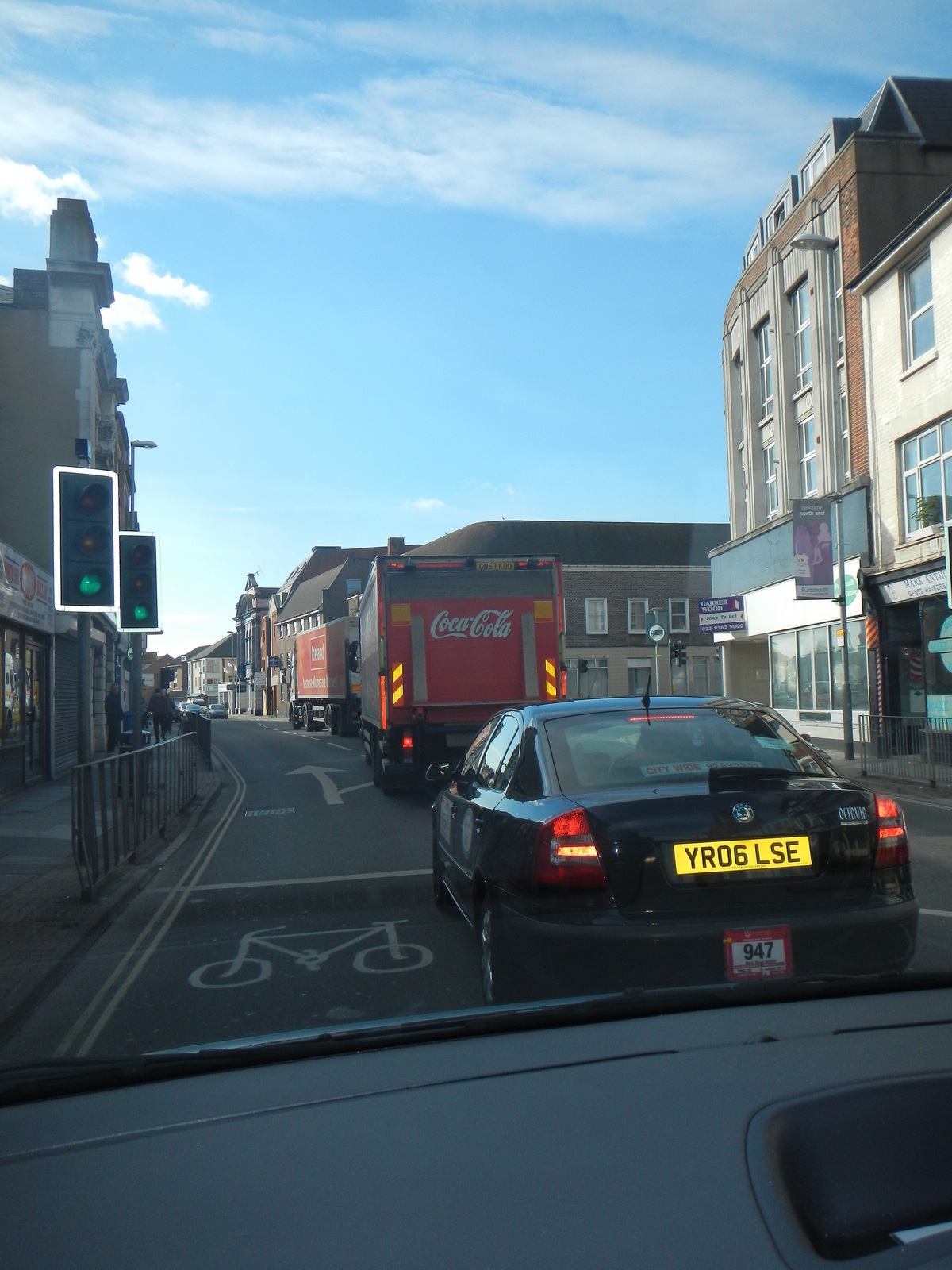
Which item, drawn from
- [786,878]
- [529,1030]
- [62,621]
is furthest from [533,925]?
[62,621]

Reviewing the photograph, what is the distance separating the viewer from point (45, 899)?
27.5ft

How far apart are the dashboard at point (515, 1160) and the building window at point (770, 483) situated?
3047 centimetres

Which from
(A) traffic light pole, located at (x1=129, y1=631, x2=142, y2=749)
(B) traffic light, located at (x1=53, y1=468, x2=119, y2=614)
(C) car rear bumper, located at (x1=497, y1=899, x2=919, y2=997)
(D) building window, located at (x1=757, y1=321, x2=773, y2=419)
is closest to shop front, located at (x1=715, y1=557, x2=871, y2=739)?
(D) building window, located at (x1=757, y1=321, x2=773, y2=419)

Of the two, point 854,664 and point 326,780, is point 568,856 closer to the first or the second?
point 326,780

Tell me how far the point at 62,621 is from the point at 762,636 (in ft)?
66.4

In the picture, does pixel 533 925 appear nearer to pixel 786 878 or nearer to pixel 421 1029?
pixel 786 878

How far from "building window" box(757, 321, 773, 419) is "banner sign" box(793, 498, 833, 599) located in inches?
310

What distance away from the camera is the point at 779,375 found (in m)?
30.1

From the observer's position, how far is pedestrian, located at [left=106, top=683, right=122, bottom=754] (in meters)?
29.9

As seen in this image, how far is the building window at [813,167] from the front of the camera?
2831cm

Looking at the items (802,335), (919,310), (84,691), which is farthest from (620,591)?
(84,691)

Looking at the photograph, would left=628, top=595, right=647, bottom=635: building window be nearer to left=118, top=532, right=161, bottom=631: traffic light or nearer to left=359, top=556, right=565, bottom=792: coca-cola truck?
left=359, top=556, right=565, bottom=792: coca-cola truck

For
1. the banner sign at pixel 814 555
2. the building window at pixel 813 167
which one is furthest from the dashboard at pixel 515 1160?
the building window at pixel 813 167

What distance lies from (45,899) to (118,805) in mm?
1668
